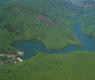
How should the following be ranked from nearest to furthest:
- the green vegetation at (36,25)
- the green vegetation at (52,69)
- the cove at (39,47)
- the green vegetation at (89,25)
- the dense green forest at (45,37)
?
1. the green vegetation at (52,69)
2. the dense green forest at (45,37)
3. the cove at (39,47)
4. the green vegetation at (36,25)
5. the green vegetation at (89,25)

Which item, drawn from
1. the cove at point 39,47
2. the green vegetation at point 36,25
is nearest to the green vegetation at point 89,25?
the cove at point 39,47

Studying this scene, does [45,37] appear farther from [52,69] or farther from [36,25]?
[52,69]

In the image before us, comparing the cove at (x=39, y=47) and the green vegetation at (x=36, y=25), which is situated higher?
the green vegetation at (x=36, y=25)

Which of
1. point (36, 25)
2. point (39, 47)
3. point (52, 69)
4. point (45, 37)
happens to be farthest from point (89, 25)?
point (52, 69)

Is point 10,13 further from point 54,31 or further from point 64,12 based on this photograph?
point 64,12

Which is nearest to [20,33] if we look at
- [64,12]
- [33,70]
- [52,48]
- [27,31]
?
[27,31]

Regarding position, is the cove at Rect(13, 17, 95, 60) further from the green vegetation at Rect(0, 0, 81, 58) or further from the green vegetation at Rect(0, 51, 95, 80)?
the green vegetation at Rect(0, 51, 95, 80)

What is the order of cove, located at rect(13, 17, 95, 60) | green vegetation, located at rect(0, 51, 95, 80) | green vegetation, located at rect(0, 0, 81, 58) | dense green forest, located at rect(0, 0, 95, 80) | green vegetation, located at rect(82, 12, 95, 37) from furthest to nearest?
1. green vegetation, located at rect(82, 12, 95, 37)
2. green vegetation, located at rect(0, 0, 81, 58)
3. cove, located at rect(13, 17, 95, 60)
4. dense green forest, located at rect(0, 0, 95, 80)
5. green vegetation, located at rect(0, 51, 95, 80)

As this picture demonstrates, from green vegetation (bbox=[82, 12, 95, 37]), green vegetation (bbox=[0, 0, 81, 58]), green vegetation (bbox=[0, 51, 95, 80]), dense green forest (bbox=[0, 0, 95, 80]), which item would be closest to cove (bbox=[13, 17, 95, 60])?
dense green forest (bbox=[0, 0, 95, 80])

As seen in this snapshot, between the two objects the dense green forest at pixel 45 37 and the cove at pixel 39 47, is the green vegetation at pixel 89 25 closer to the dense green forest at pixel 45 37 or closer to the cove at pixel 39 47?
the dense green forest at pixel 45 37
